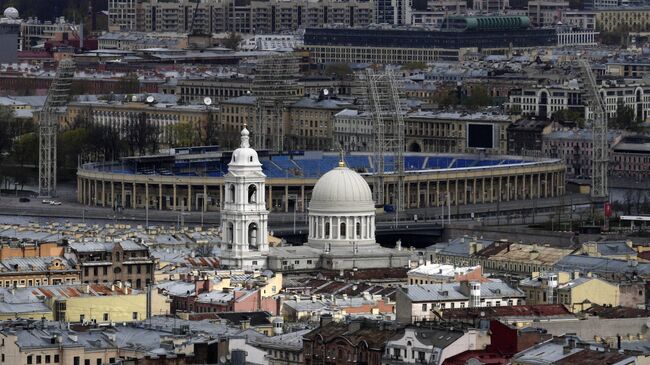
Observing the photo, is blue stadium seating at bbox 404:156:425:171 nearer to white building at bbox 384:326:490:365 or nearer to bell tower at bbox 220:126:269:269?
bell tower at bbox 220:126:269:269

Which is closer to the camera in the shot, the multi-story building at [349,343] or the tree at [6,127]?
the multi-story building at [349,343]

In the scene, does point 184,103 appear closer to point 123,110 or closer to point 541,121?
point 123,110

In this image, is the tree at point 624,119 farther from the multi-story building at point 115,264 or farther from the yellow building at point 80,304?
the yellow building at point 80,304

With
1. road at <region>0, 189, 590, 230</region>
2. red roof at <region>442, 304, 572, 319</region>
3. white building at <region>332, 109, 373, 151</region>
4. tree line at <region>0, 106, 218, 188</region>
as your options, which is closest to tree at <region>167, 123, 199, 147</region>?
tree line at <region>0, 106, 218, 188</region>

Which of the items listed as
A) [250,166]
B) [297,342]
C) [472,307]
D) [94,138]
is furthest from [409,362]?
[94,138]

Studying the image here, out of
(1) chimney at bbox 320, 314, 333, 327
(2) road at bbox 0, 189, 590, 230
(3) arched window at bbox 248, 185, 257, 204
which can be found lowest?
(2) road at bbox 0, 189, 590, 230

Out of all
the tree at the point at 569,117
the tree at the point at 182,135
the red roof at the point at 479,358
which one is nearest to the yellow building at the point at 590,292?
the red roof at the point at 479,358

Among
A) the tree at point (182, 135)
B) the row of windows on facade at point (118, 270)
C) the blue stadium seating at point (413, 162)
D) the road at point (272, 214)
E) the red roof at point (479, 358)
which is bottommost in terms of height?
the road at point (272, 214)
